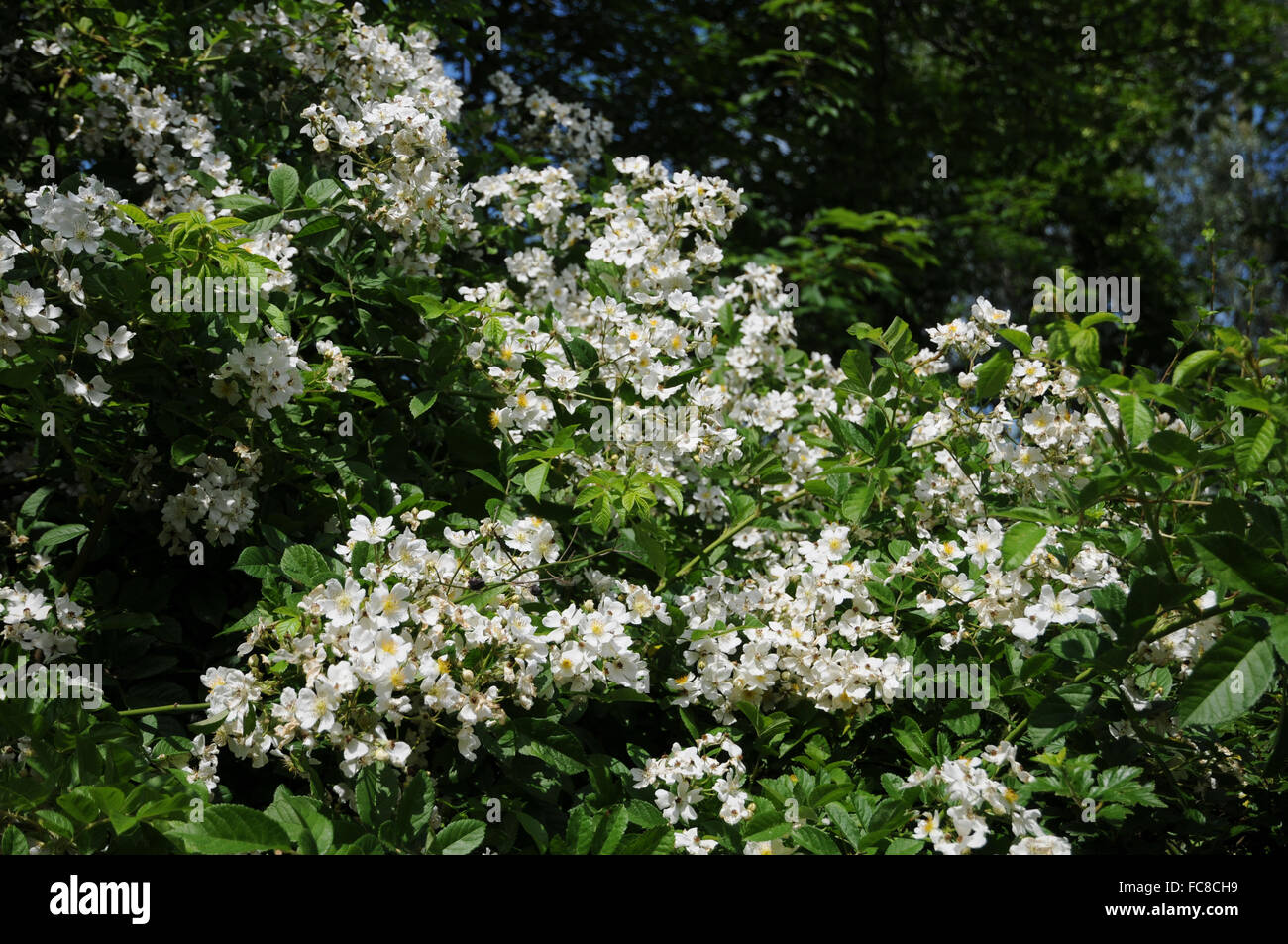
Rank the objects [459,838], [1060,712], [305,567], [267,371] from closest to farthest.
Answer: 1. [459,838]
2. [1060,712]
3. [305,567]
4. [267,371]

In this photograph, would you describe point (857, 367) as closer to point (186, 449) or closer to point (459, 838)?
point (459, 838)

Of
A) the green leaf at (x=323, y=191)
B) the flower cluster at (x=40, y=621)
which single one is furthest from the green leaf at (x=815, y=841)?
the green leaf at (x=323, y=191)

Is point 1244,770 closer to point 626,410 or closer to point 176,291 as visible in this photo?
point 626,410

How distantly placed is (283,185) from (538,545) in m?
1.13

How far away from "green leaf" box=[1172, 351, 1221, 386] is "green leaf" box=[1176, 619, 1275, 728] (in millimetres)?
414

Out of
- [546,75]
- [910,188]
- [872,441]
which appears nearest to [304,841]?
[872,441]

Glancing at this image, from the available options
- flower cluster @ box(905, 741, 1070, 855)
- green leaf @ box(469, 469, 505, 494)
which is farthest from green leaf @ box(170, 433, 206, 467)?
flower cluster @ box(905, 741, 1070, 855)

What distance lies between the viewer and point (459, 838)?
167 centimetres

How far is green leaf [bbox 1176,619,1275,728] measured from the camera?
145 centimetres

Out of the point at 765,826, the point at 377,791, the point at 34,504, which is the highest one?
the point at 34,504

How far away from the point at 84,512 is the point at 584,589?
130cm

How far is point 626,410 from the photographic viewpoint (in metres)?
2.47

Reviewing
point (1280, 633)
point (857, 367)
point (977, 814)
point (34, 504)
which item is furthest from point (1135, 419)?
point (34, 504)

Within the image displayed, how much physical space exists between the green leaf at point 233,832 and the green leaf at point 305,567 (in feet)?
1.66
